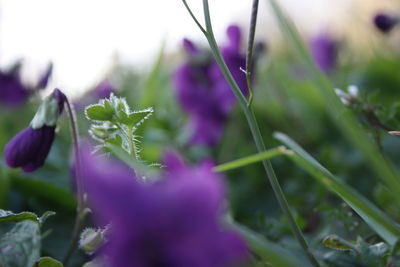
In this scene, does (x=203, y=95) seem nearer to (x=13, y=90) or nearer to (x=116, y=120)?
(x=13, y=90)

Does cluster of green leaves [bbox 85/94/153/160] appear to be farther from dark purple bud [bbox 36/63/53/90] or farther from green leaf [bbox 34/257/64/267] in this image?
dark purple bud [bbox 36/63/53/90]

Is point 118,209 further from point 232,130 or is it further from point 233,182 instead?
point 232,130

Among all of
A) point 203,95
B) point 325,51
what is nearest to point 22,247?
point 203,95

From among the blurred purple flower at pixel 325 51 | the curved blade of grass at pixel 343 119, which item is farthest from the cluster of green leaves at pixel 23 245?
the blurred purple flower at pixel 325 51

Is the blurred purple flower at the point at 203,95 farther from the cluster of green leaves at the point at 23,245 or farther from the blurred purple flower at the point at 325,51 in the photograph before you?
the cluster of green leaves at the point at 23,245

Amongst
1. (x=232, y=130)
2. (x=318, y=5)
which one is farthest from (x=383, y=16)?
(x=318, y=5)

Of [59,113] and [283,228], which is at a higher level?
Answer: [59,113]
